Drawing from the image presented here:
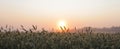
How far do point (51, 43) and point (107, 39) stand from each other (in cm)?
166

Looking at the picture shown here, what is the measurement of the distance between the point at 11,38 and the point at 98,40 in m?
2.35

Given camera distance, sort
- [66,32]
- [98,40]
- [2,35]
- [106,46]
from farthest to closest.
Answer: [66,32], [2,35], [98,40], [106,46]

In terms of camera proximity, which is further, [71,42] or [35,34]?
[35,34]

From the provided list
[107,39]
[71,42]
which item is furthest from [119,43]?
[71,42]

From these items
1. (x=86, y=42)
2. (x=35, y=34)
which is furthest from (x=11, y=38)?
(x=86, y=42)

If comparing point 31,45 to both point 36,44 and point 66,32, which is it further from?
point 66,32

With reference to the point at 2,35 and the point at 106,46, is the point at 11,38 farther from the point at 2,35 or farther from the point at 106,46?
the point at 106,46

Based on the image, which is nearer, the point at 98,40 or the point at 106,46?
the point at 106,46

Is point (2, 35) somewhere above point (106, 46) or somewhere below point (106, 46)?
above

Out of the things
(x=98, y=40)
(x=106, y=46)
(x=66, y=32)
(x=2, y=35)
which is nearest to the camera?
(x=106, y=46)

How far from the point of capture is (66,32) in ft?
37.9

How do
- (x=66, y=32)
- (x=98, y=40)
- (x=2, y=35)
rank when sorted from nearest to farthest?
(x=98, y=40) → (x=2, y=35) → (x=66, y=32)

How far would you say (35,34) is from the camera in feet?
34.6

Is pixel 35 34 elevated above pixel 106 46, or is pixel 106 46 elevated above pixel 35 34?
pixel 35 34
